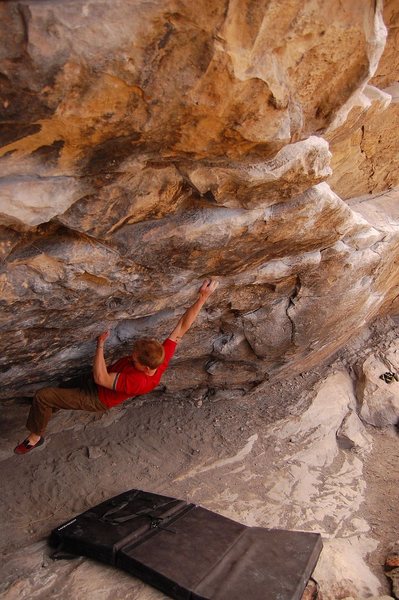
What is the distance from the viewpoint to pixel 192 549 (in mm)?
Answer: 3105

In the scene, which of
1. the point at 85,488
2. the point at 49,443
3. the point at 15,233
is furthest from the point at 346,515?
the point at 15,233

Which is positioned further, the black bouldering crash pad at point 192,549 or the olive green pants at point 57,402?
the olive green pants at point 57,402

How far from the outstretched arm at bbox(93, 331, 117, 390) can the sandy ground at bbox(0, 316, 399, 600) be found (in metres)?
1.07

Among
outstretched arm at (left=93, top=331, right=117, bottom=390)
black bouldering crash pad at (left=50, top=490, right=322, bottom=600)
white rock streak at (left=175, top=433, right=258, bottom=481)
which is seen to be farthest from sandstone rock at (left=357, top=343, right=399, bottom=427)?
outstretched arm at (left=93, top=331, right=117, bottom=390)

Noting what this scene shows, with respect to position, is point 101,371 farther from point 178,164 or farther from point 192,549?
point 178,164

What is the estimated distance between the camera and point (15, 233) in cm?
225

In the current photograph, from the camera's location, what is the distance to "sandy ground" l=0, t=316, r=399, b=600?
369 cm

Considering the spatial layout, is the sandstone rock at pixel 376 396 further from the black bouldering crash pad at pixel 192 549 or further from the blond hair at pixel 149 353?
the blond hair at pixel 149 353

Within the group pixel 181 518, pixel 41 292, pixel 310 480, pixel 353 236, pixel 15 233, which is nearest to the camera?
pixel 15 233

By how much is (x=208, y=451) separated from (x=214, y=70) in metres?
3.45

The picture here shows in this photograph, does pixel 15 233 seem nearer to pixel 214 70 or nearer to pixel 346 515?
pixel 214 70

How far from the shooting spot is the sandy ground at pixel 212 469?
3686 millimetres

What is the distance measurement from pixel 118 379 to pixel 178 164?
144 centimetres

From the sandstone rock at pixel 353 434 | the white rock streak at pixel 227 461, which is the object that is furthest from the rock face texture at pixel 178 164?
the sandstone rock at pixel 353 434
